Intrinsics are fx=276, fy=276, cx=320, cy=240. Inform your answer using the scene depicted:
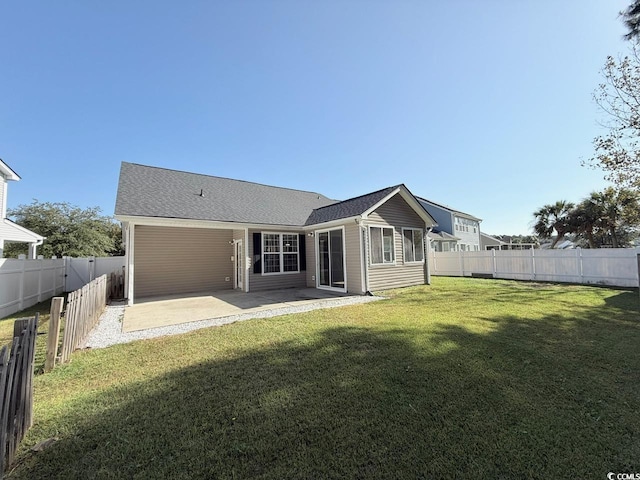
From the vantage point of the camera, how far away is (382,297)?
9781mm

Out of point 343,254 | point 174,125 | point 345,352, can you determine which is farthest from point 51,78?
point 345,352

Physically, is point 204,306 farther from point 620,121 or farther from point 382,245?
point 620,121

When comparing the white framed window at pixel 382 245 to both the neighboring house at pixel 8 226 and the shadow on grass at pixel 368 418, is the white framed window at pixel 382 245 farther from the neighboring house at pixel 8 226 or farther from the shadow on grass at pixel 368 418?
the neighboring house at pixel 8 226

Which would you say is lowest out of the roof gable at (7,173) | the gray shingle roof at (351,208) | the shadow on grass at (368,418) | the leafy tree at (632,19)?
the shadow on grass at (368,418)

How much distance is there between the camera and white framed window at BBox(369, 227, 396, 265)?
35.6 feet

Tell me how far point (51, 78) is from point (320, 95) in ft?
32.1

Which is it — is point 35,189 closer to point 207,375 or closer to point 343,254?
point 343,254

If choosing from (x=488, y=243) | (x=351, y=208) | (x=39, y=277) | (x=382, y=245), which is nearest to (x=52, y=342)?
(x=351, y=208)

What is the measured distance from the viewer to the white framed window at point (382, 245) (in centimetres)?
1085

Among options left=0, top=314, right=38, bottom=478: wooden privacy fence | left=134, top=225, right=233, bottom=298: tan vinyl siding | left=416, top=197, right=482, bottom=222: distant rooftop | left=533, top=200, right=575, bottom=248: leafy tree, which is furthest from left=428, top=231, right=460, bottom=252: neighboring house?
left=0, top=314, right=38, bottom=478: wooden privacy fence

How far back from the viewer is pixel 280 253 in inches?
491

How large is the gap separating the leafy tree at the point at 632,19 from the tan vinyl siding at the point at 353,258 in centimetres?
906

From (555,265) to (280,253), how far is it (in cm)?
1307

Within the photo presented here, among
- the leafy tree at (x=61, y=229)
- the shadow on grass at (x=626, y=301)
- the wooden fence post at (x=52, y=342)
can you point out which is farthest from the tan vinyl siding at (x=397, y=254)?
the leafy tree at (x=61, y=229)
